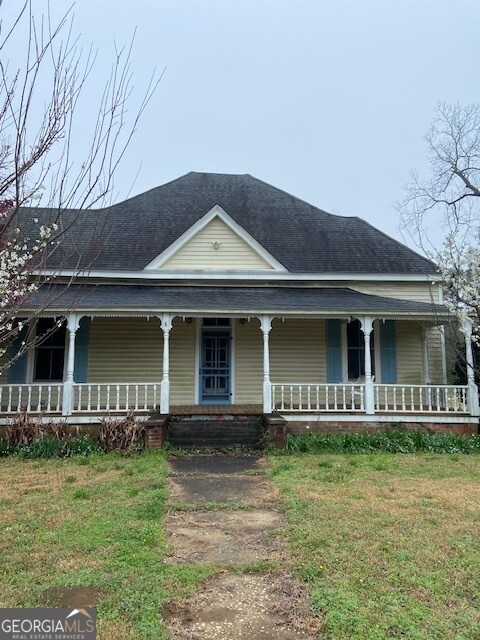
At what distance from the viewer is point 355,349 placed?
13.7m

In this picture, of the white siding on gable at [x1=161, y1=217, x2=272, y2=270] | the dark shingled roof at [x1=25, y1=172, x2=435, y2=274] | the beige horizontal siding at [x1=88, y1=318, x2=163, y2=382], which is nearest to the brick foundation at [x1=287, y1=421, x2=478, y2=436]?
the beige horizontal siding at [x1=88, y1=318, x2=163, y2=382]

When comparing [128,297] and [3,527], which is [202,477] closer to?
[3,527]

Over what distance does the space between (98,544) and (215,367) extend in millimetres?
8527

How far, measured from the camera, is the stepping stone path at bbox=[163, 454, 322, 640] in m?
3.38

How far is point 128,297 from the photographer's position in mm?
12414

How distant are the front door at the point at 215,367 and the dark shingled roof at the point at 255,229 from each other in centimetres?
314

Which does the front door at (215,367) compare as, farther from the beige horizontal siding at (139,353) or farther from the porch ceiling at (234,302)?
the porch ceiling at (234,302)

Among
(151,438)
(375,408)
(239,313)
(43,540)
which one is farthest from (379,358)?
(43,540)

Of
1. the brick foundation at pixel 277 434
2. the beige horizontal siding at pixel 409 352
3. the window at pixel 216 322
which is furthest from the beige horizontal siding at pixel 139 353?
the beige horizontal siding at pixel 409 352

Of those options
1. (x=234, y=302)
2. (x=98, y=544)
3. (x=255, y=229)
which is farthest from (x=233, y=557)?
(x=255, y=229)

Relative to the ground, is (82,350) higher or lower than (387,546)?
higher

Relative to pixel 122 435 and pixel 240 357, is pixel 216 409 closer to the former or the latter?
pixel 240 357

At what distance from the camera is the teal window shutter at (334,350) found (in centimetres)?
1329

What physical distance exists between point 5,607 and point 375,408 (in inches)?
405
